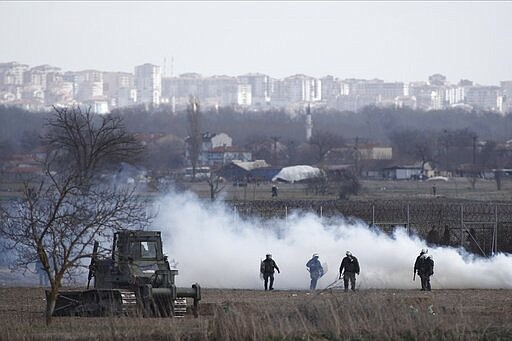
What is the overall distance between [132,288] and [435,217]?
3164 centimetres

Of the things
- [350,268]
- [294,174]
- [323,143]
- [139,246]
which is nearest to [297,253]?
[350,268]

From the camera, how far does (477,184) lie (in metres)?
114

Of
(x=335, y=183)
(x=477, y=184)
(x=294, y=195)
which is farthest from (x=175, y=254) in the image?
(x=477, y=184)

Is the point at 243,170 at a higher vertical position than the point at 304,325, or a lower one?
lower

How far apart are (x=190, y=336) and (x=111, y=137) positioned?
40548 millimetres

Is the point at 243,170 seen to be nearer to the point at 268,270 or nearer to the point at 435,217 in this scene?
the point at 435,217

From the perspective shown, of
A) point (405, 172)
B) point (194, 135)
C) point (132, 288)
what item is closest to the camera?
point (132, 288)

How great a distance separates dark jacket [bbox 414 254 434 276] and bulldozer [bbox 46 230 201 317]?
29.8ft

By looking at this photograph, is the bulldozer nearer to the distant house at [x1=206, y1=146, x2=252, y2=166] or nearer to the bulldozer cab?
the bulldozer cab

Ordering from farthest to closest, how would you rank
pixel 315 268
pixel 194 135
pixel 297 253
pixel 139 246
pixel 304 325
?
pixel 194 135, pixel 297 253, pixel 315 268, pixel 139 246, pixel 304 325

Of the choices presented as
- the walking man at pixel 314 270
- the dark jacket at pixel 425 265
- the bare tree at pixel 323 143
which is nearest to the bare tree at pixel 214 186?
the walking man at pixel 314 270

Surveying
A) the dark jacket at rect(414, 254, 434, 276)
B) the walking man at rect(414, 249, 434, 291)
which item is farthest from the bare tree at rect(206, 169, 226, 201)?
the dark jacket at rect(414, 254, 434, 276)

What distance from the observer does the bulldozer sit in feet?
99.2

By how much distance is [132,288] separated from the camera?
3148cm
